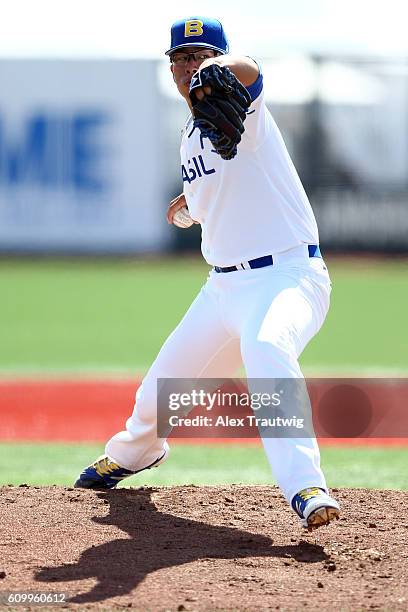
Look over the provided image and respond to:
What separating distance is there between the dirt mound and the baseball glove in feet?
5.07

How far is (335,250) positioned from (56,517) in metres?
16.7

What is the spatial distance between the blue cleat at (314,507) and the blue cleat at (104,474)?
1319 mm

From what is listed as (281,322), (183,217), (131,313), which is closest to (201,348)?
(281,322)

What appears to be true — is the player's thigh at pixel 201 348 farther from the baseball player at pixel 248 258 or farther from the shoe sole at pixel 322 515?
the shoe sole at pixel 322 515

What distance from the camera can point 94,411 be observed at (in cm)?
832

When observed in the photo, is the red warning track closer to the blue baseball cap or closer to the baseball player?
the baseball player

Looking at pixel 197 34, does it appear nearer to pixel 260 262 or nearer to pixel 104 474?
pixel 260 262

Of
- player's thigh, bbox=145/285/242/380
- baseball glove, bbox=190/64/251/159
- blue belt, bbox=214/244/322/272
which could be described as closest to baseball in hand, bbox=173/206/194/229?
player's thigh, bbox=145/285/242/380

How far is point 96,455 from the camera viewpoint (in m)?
6.84

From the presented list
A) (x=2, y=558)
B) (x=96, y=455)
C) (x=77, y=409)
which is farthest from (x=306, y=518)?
(x=77, y=409)

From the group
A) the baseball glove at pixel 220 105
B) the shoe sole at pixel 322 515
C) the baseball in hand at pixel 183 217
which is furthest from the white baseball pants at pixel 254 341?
the baseball glove at pixel 220 105

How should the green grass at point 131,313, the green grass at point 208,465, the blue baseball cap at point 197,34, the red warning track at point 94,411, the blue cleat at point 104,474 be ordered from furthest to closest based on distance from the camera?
the green grass at point 131,313
the red warning track at point 94,411
the green grass at point 208,465
the blue cleat at point 104,474
the blue baseball cap at point 197,34

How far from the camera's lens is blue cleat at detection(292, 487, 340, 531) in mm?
3744

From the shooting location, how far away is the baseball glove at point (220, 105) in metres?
3.61
